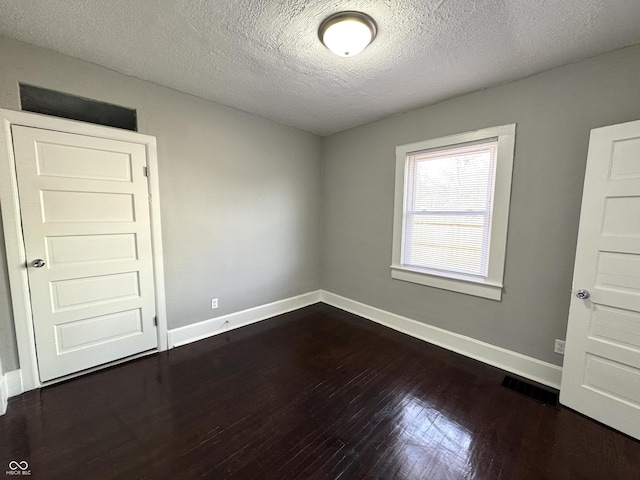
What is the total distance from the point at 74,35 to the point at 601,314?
408cm

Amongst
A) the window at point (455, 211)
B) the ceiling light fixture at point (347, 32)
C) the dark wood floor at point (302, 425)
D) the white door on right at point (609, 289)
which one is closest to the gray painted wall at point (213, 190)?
the dark wood floor at point (302, 425)

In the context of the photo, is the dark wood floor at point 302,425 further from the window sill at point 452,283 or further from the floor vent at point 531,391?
the window sill at point 452,283

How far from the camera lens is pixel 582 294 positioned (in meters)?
1.82

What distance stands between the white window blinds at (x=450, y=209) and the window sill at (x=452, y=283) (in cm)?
9

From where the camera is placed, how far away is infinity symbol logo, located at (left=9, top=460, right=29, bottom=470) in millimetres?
1402

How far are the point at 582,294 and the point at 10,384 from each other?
4.23 meters

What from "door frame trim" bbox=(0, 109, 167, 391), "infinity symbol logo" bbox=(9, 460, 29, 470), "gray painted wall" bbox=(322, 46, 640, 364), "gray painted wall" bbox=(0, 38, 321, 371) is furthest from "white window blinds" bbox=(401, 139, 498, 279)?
"infinity symbol logo" bbox=(9, 460, 29, 470)

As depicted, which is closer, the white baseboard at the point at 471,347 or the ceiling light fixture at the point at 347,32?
the ceiling light fixture at the point at 347,32

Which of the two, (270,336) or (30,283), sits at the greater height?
(30,283)

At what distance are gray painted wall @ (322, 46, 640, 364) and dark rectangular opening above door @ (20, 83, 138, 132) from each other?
2.67 m

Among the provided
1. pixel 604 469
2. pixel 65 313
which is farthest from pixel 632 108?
pixel 65 313

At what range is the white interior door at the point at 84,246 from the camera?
1.97m

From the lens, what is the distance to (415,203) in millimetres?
3004

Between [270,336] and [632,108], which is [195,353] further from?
[632,108]
